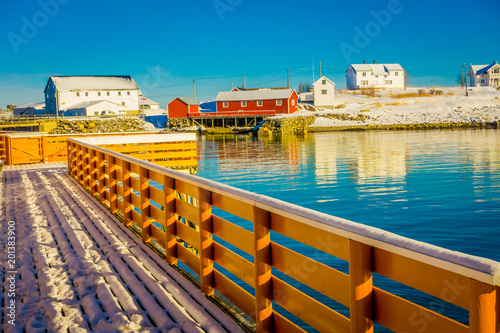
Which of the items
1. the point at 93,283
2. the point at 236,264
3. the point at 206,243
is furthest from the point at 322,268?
the point at 93,283

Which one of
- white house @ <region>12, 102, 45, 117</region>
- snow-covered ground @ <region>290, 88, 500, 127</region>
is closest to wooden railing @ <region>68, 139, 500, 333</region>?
snow-covered ground @ <region>290, 88, 500, 127</region>

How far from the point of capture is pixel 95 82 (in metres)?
81.5

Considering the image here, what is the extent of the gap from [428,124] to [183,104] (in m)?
36.7

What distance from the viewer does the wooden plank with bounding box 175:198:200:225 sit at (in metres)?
4.78

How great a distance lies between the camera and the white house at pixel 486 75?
105 metres

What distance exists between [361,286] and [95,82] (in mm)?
84307

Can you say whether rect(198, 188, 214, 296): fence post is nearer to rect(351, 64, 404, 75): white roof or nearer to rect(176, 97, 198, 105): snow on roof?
rect(176, 97, 198, 105): snow on roof

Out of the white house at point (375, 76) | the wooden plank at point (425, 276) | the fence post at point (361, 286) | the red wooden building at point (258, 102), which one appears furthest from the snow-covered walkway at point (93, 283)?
the white house at point (375, 76)

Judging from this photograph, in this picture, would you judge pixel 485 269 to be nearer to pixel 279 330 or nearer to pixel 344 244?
pixel 344 244

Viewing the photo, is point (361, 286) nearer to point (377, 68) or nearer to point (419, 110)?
point (419, 110)

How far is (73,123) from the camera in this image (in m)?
60.6

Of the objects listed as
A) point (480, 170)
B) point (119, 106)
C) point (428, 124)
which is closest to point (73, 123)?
point (119, 106)

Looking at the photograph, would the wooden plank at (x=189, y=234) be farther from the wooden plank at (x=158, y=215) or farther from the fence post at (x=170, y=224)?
the wooden plank at (x=158, y=215)

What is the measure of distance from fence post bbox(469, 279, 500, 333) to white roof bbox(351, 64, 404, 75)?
103823 millimetres
